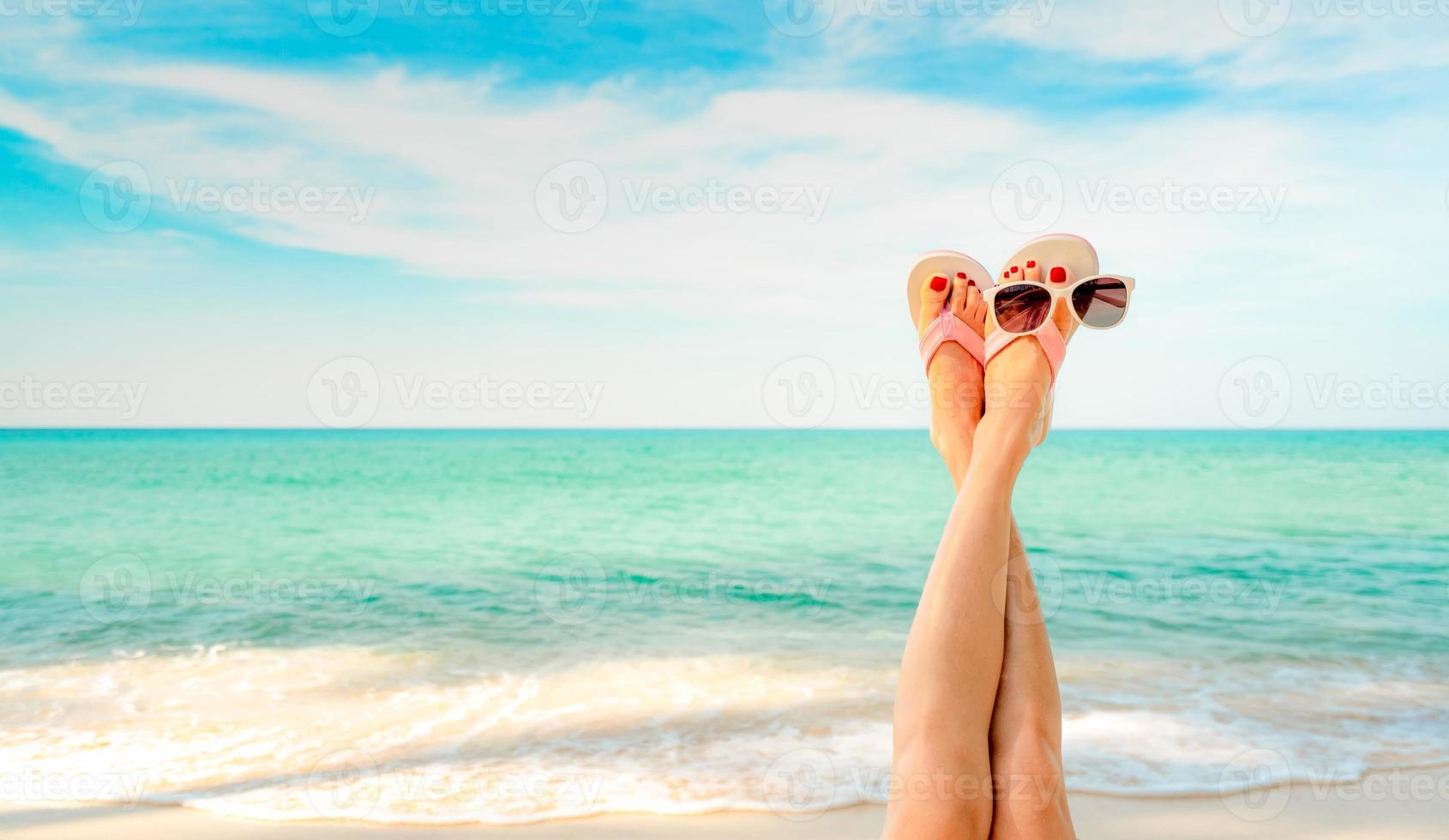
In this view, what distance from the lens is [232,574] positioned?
8.63 m

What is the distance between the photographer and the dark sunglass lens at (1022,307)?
8.18ft

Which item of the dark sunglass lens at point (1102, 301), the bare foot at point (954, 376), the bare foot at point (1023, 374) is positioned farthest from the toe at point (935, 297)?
the dark sunglass lens at point (1102, 301)

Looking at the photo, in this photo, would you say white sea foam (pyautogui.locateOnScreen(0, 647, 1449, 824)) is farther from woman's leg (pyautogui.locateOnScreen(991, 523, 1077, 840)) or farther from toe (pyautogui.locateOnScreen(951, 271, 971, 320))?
toe (pyautogui.locateOnScreen(951, 271, 971, 320))

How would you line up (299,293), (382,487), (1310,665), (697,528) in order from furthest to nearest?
(299,293)
(382,487)
(697,528)
(1310,665)

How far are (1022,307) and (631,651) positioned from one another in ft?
11.9

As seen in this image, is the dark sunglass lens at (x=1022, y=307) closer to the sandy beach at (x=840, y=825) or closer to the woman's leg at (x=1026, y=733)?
the woman's leg at (x=1026, y=733)

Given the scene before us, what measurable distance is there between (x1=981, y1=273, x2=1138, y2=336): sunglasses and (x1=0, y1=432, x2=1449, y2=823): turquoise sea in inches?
70.1

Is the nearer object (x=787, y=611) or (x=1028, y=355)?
(x=1028, y=355)

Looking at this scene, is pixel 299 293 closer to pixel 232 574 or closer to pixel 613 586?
pixel 232 574

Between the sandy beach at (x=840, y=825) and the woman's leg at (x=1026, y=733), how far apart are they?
3.70ft

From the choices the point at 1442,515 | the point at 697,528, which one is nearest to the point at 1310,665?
the point at 697,528

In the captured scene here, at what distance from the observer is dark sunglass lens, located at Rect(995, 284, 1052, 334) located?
8.18 feet

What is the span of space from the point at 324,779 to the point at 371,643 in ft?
7.75

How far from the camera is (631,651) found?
5.39 m
